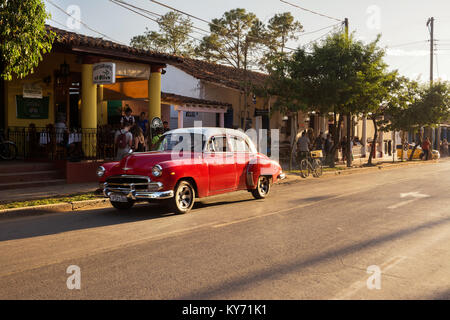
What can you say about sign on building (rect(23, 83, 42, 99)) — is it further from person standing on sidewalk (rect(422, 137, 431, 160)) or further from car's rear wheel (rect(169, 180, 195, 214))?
person standing on sidewalk (rect(422, 137, 431, 160))

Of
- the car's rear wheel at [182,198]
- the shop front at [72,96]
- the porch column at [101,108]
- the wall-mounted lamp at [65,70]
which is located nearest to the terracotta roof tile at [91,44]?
the shop front at [72,96]

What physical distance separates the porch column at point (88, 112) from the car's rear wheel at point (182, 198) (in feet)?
21.0

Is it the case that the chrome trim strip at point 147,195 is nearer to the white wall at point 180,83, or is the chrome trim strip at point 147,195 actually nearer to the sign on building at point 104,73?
the sign on building at point 104,73

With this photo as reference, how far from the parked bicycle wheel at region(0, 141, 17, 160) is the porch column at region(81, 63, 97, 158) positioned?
2.72 m

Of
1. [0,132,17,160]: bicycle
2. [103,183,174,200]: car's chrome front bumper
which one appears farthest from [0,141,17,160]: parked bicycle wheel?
[103,183,174,200]: car's chrome front bumper

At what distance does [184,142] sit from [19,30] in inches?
161

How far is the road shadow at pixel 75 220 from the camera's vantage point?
7.87 m

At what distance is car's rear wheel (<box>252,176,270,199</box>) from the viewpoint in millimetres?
11848

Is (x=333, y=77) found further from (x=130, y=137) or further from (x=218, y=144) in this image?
(x=218, y=144)

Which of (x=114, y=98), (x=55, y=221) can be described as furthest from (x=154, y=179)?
(x=114, y=98)

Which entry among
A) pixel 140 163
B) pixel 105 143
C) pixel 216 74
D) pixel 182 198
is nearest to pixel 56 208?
pixel 140 163

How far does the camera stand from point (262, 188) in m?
12.1

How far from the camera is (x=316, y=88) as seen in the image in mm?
21656
